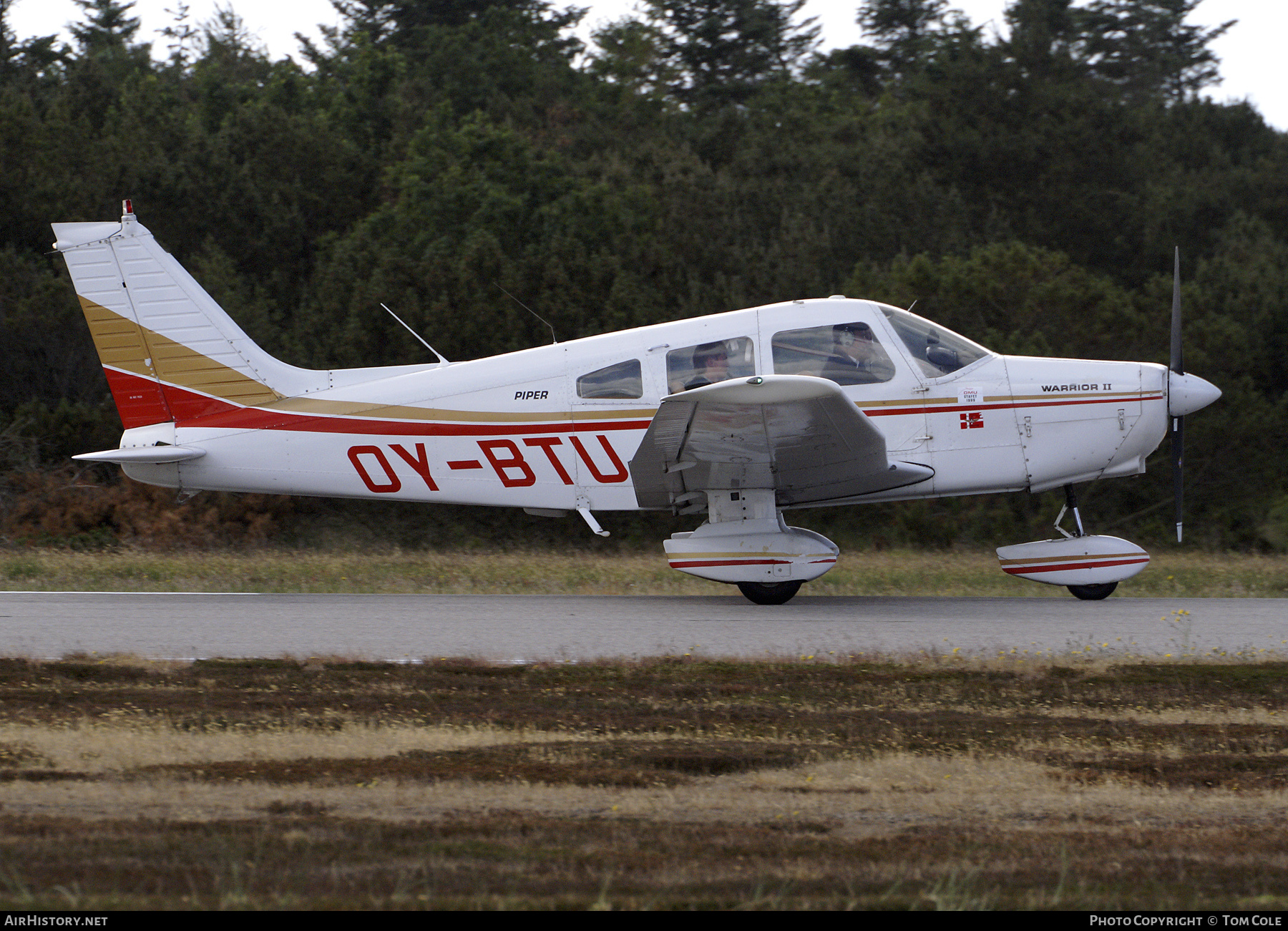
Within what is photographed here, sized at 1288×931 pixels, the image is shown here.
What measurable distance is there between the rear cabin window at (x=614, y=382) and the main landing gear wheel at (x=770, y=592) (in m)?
1.81

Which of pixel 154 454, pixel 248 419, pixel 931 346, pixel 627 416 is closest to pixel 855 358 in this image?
pixel 931 346

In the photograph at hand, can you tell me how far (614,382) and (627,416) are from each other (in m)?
0.31

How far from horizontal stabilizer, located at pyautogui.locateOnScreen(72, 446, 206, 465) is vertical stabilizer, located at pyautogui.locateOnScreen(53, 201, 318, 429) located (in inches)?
12.4

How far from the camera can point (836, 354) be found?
34.7ft

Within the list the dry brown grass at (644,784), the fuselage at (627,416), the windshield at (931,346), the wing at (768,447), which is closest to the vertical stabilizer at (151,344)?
the fuselage at (627,416)

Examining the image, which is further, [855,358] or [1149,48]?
[1149,48]

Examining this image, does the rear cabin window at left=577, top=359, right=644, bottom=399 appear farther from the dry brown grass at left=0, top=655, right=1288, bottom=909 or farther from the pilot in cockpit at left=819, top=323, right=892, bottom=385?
the dry brown grass at left=0, top=655, right=1288, bottom=909

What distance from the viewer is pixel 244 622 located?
31.5ft

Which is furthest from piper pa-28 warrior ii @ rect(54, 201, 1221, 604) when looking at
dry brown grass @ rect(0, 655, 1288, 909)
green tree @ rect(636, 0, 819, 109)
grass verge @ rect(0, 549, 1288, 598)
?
green tree @ rect(636, 0, 819, 109)

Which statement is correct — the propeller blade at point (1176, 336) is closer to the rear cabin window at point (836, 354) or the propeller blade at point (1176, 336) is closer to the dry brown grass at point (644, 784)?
the rear cabin window at point (836, 354)

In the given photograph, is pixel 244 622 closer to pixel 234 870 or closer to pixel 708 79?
→ pixel 234 870

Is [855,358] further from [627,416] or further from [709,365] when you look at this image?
[627,416]

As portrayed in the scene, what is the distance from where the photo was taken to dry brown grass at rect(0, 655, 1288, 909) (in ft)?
12.4

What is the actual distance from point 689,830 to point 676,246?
76.2 ft
